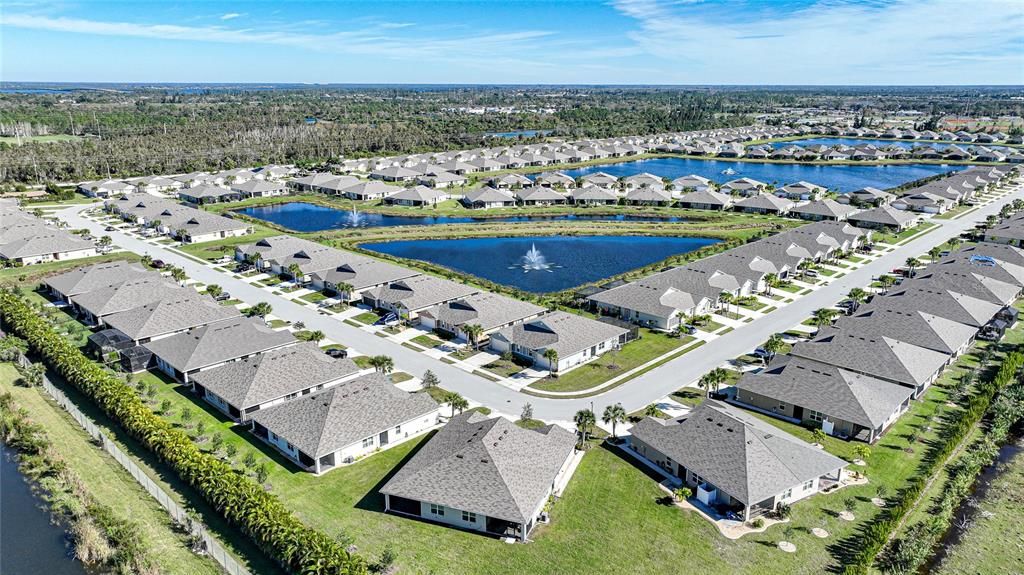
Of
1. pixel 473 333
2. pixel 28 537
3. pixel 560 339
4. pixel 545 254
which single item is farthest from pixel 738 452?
pixel 545 254

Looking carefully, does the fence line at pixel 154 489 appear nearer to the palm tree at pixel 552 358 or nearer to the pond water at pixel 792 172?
the palm tree at pixel 552 358

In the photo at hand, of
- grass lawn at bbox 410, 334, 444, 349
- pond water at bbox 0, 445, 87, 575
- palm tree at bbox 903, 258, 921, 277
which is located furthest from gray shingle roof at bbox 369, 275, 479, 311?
palm tree at bbox 903, 258, 921, 277

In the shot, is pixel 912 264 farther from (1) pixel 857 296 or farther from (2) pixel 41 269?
(2) pixel 41 269

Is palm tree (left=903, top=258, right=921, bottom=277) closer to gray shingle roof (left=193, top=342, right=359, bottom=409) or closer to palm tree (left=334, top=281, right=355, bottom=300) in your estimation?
palm tree (left=334, top=281, right=355, bottom=300)

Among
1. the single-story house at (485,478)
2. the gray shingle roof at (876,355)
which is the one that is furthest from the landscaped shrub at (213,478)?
the gray shingle roof at (876,355)

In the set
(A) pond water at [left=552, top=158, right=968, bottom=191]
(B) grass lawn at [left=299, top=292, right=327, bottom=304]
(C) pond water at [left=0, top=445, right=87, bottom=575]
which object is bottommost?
(C) pond water at [left=0, top=445, right=87, bottom=575]

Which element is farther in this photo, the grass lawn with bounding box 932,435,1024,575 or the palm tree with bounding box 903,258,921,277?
the palm tree with bounding box 903,258,921,277

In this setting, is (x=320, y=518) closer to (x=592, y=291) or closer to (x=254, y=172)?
(x=592, y=291)
